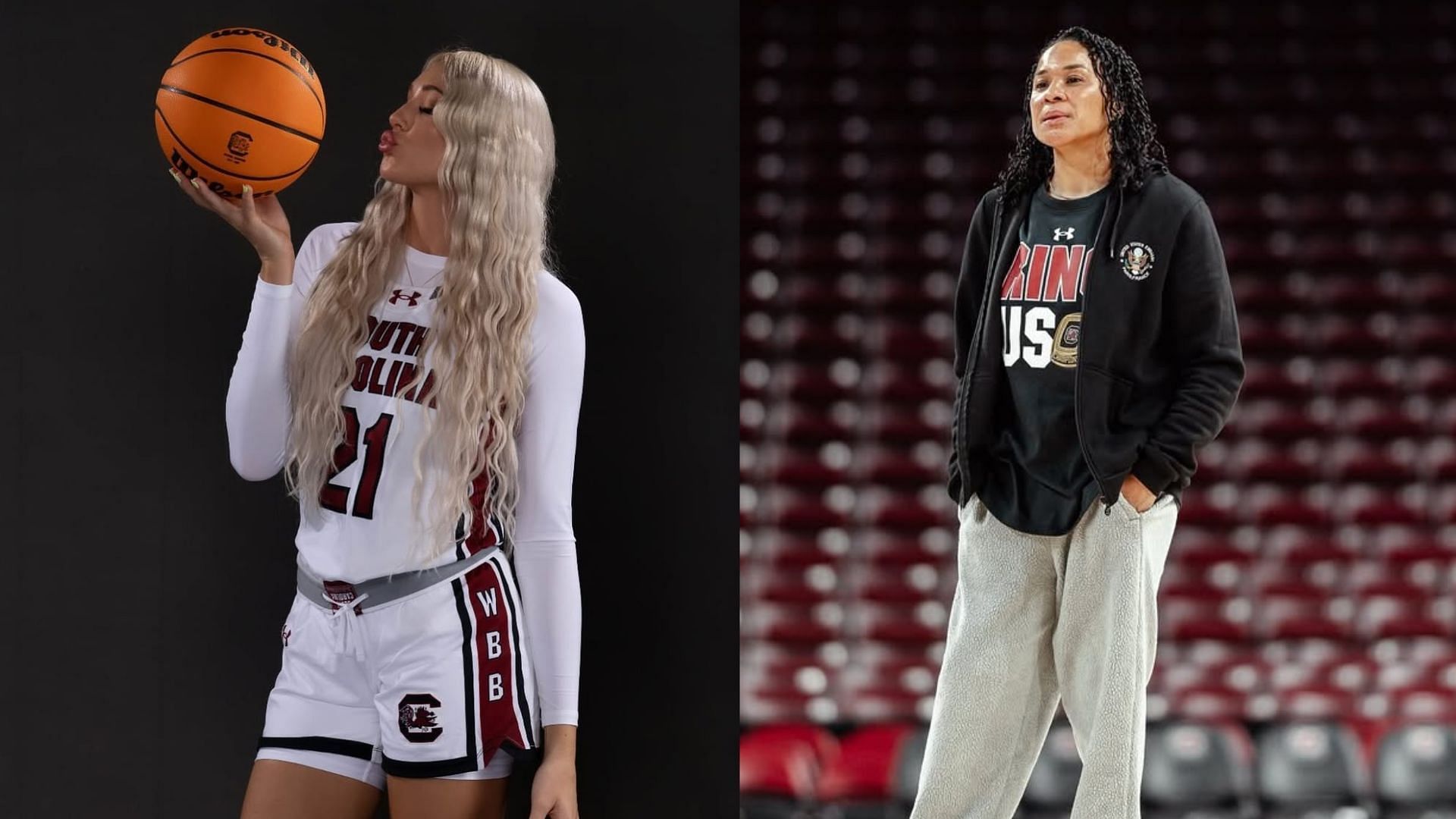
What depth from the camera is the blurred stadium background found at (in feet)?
13.4

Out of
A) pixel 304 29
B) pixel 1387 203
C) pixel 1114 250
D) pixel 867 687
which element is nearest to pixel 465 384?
pixel 304 29

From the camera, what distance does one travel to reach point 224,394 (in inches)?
82.0

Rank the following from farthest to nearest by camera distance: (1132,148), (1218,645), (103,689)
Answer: (1218,645) < (1132,148) < (103,689)

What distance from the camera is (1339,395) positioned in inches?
163

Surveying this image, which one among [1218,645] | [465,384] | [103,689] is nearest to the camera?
[465,384]

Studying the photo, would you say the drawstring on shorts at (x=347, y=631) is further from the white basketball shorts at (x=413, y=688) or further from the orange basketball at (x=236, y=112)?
the orange basketball at (x=236, y=112)

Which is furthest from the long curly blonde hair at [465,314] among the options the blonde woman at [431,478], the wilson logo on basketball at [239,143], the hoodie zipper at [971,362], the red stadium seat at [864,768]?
the red stadium seat at [864,768]

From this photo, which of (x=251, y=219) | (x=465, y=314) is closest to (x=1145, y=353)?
(x=465, y=314)

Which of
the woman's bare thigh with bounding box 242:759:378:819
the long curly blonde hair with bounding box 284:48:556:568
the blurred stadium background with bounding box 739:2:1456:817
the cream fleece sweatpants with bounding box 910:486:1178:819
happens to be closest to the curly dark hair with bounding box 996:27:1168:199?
the cream fleece sweatpants with bounding box 910:486:1178:819

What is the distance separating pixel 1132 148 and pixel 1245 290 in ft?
6.78

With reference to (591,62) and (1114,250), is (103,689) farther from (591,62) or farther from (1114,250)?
(1114,250)

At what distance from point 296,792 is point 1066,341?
4.34ft

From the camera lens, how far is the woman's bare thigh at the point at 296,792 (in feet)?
5.69

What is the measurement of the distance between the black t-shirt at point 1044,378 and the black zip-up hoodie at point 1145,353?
0.09 ft
